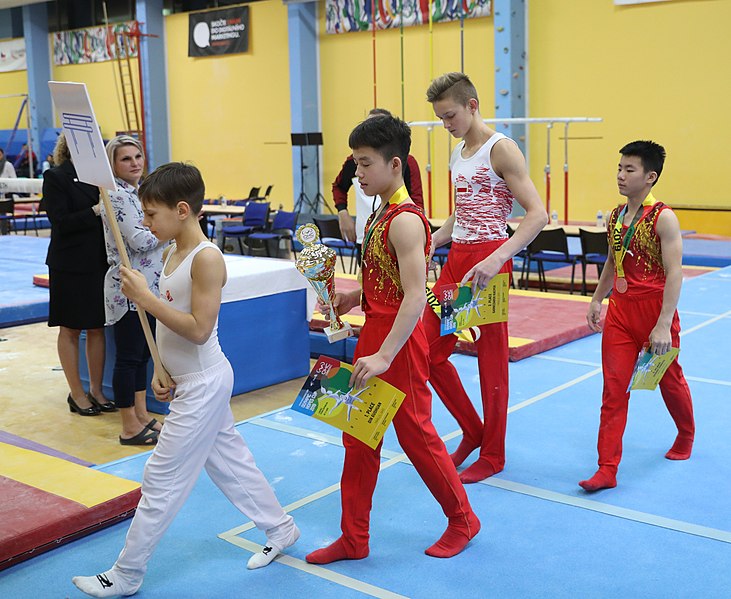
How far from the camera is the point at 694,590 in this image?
2.46 m

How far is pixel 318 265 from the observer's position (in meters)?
2.60

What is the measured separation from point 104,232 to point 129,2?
1543 centimetres

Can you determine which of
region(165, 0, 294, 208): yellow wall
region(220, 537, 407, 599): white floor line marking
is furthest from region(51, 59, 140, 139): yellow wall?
region(220, 537, 407, 599): white floor line marking

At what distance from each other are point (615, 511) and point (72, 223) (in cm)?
278

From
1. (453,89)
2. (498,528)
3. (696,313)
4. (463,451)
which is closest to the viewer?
(498,528)

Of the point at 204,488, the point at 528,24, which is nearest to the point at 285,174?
the point at 528,24

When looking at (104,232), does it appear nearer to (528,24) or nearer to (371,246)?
(371,246)

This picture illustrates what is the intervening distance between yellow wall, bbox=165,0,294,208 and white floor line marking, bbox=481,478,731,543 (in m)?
12.7

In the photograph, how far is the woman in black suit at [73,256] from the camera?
410cm

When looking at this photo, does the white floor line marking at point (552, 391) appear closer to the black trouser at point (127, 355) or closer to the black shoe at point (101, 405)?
the black trouser at point (127, 355)

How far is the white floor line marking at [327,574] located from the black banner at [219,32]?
47.3 feet

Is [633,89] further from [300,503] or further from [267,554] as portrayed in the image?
[267,554]

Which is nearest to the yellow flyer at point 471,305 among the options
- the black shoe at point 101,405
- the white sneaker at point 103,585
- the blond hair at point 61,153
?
the white sneaker at point 103,585

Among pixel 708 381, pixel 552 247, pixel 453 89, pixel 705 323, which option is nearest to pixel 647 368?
pixel 453 89
